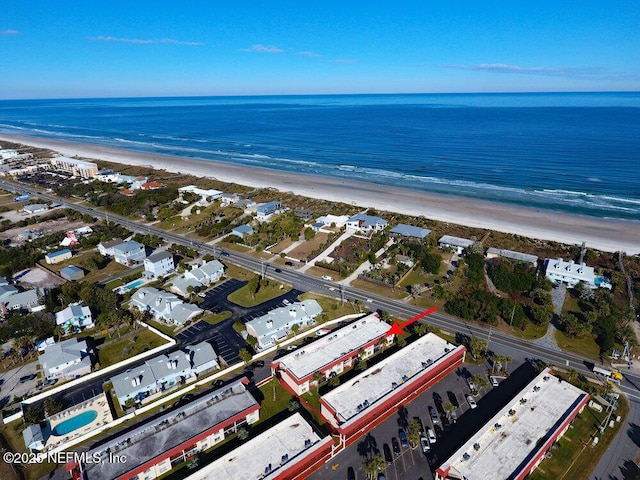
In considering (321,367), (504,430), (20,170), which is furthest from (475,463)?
(20,170)

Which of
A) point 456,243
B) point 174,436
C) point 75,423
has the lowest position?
point 75,423

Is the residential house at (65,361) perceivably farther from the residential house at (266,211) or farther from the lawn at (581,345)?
the lawn at (581,345)

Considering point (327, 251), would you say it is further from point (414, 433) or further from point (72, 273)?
point (72, 273)

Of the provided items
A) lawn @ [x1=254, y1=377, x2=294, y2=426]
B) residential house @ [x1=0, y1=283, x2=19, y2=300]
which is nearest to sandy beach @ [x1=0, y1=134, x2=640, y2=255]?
lawn @ [x1=254, y1=377, x2=294, y2=426]

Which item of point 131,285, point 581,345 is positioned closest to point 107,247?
point 131,285

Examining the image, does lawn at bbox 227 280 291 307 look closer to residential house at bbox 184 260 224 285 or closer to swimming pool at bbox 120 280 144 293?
residential house at bbox 184 260 224 285

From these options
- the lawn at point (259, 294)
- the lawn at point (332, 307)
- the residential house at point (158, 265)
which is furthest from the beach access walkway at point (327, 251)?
the residential house at point (158, 265)
